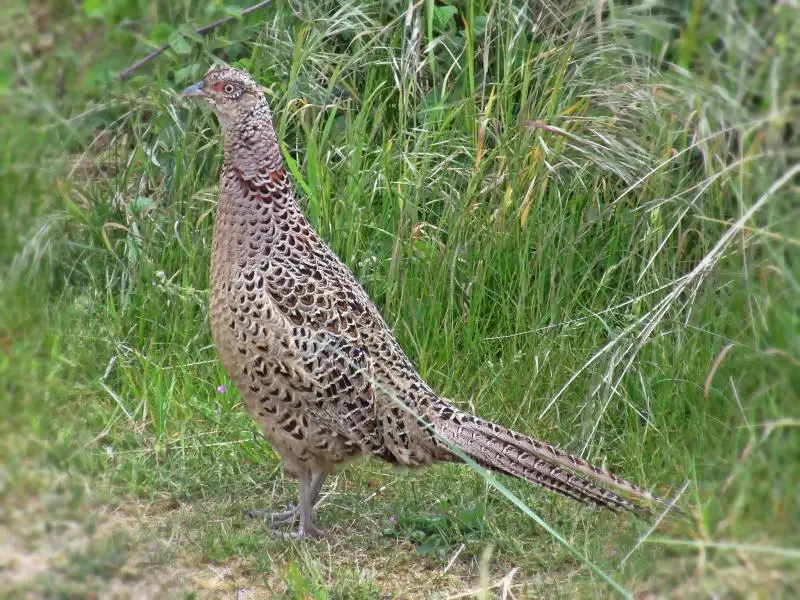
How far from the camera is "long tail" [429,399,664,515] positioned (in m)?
3.96

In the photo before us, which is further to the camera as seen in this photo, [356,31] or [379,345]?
[356,31]

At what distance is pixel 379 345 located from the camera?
4.41 meters

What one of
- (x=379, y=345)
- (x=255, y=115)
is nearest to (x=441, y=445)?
(x=379, y=345)

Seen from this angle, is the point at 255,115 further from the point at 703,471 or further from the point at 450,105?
the point at 703,471

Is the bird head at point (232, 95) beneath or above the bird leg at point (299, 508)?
above

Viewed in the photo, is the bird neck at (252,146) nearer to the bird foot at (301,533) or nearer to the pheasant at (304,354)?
the pheasant at (304,354)

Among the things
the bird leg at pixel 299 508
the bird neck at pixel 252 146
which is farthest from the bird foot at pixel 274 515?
the bird neck at pixel 252 146

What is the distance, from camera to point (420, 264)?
17.0 ft

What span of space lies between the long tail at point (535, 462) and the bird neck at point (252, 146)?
1170 millimetres

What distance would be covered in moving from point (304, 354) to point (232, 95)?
3.64ft

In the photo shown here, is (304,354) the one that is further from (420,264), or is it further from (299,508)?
(420,264)

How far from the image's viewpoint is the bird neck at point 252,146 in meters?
4.41

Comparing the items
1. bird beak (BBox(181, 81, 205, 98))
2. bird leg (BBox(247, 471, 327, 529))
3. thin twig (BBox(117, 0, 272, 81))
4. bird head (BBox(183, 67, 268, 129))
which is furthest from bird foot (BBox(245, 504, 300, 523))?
thin twig (BBox(117, 0, 272, 81))

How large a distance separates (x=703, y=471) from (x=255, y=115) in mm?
2219
